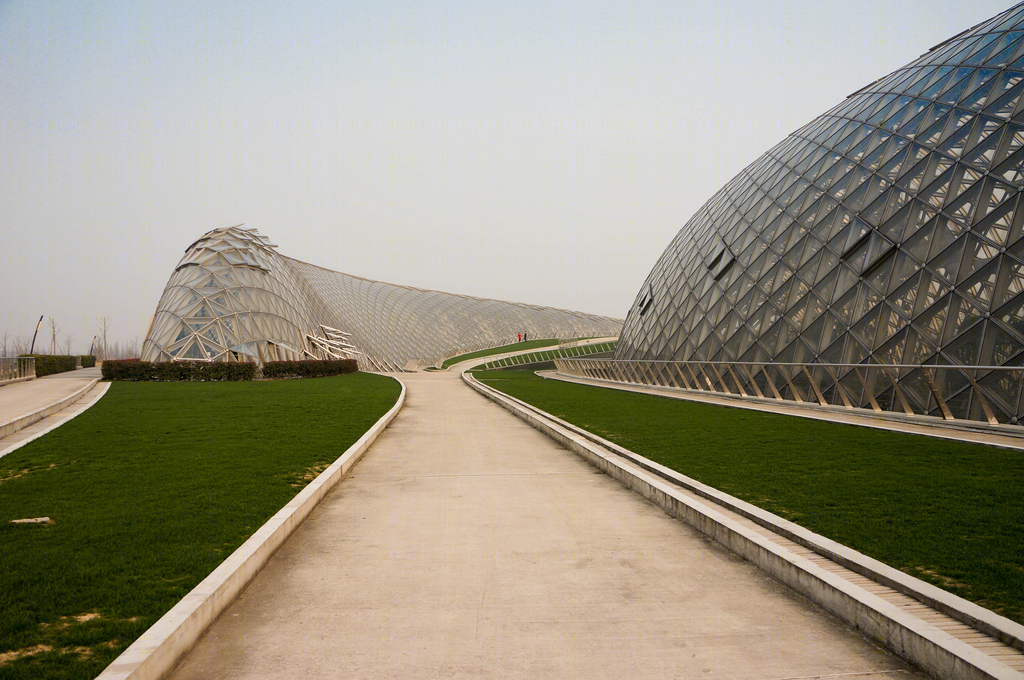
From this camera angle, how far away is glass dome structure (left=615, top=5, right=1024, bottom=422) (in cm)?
1720

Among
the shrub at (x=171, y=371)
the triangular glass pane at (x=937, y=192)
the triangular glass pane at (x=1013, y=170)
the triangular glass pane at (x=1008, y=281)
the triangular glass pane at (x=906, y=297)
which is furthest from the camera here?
the shrub at (x=171, y=371)

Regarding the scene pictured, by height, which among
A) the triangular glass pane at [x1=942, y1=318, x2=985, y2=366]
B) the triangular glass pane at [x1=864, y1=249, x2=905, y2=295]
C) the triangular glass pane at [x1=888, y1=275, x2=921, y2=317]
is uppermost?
the triangular glass pane at [x1=864, y1=249, x2=905, y2=295]

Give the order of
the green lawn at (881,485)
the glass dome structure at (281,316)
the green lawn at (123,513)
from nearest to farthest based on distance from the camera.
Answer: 1. the green lawn at (123,513)
2. the green lawn at (881,485)
3. the glass dome structure at (281,316)

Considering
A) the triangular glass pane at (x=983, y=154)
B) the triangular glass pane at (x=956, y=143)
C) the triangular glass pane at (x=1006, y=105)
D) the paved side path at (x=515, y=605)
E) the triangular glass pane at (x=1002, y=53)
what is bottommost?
the paved side path at (x=515, y=605)

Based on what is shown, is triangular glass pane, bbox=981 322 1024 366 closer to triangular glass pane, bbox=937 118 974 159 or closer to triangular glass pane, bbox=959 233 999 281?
triangular glass pane, bbox=959 233 999 281

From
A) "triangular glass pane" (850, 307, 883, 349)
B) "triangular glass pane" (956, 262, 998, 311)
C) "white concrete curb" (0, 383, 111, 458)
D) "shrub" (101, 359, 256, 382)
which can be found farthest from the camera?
"shrub" (101, 359, 256, 382)

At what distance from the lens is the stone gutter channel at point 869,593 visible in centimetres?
365

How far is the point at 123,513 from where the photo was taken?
707cm

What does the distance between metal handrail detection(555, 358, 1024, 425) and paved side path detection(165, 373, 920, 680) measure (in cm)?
983

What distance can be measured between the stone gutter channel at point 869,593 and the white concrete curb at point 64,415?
1144 cm

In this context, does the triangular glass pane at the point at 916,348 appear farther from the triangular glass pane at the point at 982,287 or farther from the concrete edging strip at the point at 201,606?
the concrete edging strip at the point at 201,606

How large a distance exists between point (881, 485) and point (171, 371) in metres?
35.2

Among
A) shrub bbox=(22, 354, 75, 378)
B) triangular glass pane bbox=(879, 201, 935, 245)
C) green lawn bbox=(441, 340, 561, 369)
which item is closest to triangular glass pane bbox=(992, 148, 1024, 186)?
triangular glass pane bbox=(879, 201, 935, 245)

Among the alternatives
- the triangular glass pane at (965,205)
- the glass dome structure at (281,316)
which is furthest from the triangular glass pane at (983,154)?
the glass dome structure at (281,316)
